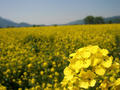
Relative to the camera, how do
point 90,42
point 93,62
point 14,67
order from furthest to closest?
point 90,42, point 14,67, point 93,62

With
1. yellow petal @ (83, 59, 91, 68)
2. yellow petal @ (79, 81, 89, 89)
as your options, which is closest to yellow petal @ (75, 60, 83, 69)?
yellow petal @ (83, 59, 91, 68)

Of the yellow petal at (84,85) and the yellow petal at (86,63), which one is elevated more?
the yellow petal at (86,63)

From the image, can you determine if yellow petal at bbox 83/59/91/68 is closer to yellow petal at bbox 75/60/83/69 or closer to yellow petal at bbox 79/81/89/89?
yellow petal at bbox 75/60/83/69

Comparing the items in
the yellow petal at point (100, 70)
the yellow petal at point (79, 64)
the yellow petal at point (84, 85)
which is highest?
the yellow petal at point (79, 64)

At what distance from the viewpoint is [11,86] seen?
2.71m

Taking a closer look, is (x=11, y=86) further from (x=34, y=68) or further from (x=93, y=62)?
(x=93, y=62)

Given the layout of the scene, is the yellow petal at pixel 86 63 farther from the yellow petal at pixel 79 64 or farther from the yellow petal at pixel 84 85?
the yellow petal at pixel 84 85

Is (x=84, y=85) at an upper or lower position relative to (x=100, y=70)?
lower

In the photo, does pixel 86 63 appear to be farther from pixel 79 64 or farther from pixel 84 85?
pixel 84 85

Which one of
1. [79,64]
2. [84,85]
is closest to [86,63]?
[79,64]

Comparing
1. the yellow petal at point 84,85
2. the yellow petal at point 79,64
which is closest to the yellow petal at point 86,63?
the yellow petal at point 79,64

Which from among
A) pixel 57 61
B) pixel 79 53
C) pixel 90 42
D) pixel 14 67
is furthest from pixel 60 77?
pixel 90 42

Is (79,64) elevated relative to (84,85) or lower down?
elevated

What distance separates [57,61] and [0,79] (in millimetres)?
1869
